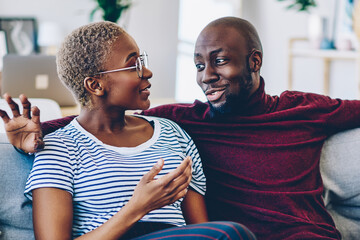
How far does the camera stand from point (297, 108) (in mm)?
1474

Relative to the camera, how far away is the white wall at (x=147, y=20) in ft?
18.5

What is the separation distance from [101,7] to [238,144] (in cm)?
340

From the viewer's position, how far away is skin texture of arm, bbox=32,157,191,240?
100cm

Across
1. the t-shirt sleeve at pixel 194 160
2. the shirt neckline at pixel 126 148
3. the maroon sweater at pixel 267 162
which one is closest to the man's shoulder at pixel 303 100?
the maroon sweater at pixel 267 162

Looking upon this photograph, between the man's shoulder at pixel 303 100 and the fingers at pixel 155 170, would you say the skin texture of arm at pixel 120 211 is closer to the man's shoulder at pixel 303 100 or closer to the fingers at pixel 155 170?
the fingers at pixel 155 170

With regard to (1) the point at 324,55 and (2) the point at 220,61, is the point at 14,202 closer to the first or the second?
(2) the point at 220,61

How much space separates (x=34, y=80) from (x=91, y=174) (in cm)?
162

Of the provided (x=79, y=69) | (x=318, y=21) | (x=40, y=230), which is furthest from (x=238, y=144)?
(x=318, y=21)

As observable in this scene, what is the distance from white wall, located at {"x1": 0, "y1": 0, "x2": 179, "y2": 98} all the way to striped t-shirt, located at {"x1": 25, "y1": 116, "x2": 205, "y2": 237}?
4544 millimetres

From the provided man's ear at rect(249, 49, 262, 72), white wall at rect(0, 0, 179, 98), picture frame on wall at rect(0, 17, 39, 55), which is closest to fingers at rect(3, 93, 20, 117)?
man's ear at rect(249, 49, 262, 72)

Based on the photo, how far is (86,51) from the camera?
3.96 ft

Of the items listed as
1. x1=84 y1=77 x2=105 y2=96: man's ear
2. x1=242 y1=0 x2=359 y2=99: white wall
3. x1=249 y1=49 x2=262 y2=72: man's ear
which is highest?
x1=249 y1=49 x2=262 y2=72: man's ear

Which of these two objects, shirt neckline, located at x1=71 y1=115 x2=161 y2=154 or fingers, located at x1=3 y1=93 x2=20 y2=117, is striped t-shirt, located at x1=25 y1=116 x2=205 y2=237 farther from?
fingers, located at x1=3 y1=93 x2=20 y2=117

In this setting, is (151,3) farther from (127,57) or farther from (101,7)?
(127,57)
